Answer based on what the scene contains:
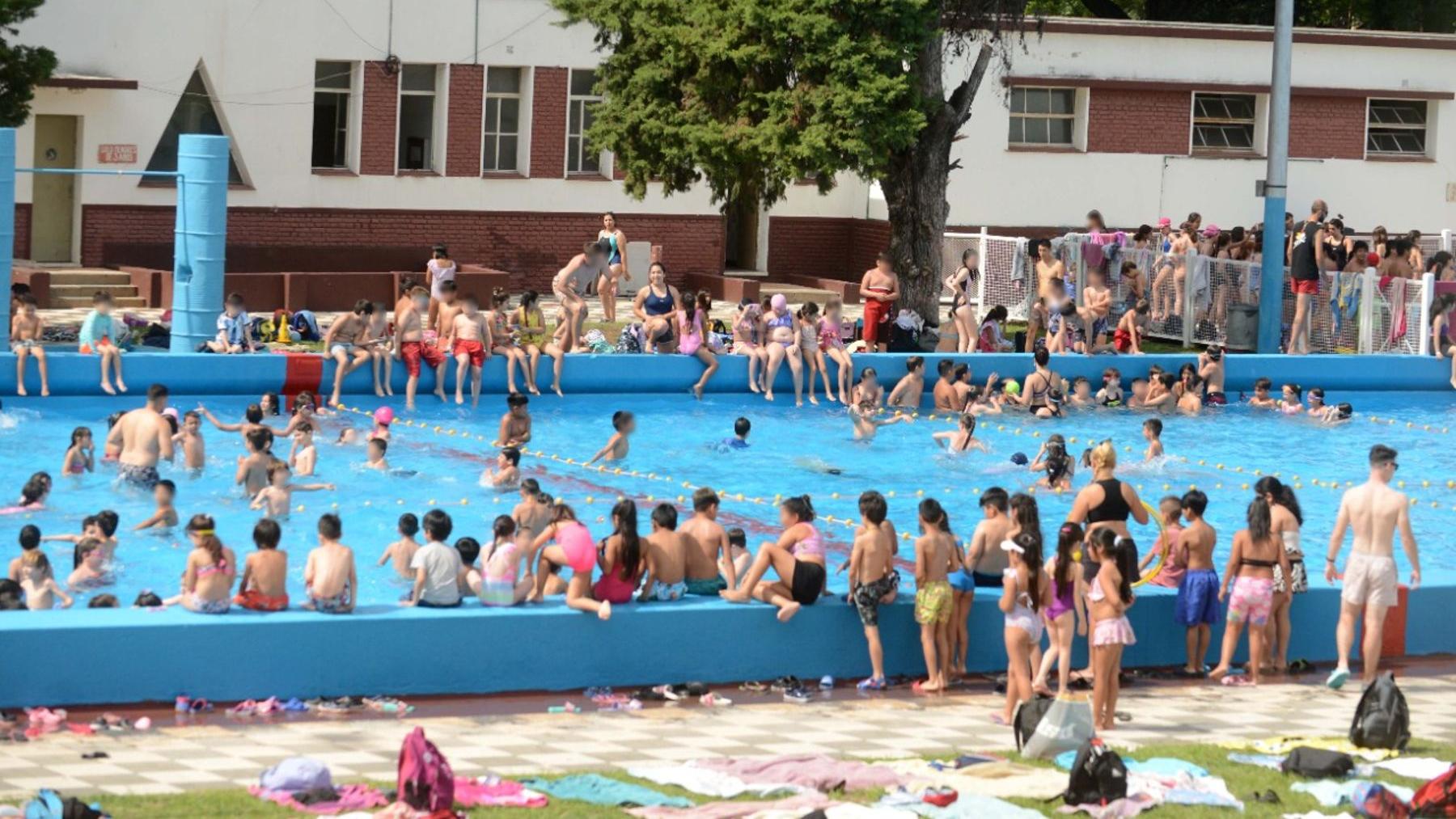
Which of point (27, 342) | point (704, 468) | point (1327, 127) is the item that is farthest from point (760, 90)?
point (1327, 127)

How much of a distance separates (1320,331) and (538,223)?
1227 centimetres

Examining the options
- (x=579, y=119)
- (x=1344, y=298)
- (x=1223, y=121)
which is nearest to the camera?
(x=1344, y=298)

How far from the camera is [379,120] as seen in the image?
3161cm

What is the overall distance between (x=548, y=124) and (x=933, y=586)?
69.3 ft

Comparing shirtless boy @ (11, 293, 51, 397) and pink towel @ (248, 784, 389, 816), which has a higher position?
shirtless boy @ (11, 293, 51, 397)

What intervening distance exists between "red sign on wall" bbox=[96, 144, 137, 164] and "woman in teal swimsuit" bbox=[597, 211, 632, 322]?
6.91 m

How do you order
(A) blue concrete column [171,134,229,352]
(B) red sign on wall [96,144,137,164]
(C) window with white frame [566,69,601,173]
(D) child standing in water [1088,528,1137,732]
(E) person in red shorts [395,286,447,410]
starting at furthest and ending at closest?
1. (C) window with white frame [566,69,601,173]
2. (B) red sign on wall [96,144,137,164]
3. (A) blue concrete column [171,134,229,352]
4. (E) person in red shorts [395,286,447,410]
5. (D) child standing in water [1088,528,1137,732]

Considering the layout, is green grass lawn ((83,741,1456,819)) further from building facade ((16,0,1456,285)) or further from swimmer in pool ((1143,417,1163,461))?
building facade ((16,0,1456,285))

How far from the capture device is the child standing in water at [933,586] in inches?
506

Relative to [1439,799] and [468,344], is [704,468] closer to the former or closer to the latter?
[468,344]

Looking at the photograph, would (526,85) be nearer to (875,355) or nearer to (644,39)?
(644,39)

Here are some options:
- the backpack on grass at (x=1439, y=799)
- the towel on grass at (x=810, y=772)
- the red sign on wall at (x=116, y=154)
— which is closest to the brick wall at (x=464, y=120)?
the red sign on wall at (x=116, y=154)

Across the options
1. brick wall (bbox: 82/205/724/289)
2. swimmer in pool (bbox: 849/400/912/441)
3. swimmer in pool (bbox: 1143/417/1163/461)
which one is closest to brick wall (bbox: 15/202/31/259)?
brick wall (bbox: 82/205/724/289)

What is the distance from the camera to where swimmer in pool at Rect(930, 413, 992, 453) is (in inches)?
871
